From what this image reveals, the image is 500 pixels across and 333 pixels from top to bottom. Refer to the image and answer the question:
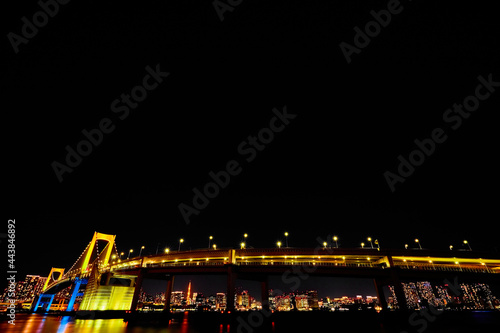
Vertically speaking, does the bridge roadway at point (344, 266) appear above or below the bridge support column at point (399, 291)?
above

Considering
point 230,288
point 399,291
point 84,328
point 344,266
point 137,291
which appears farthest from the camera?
point 137,291

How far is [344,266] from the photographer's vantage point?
37562 mm

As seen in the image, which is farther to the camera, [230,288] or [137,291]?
[137,291]

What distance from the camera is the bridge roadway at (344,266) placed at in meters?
38.4

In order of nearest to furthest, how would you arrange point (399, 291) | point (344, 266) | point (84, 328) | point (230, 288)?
point (84, 328), point (399, 291), point (344, 266), point (230, 288)

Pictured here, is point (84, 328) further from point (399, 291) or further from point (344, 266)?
point (399, 291)

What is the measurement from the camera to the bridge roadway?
126ft

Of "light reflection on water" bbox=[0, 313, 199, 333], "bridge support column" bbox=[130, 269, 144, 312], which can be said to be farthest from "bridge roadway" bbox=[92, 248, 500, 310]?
"light reflection on water" bbox=[0, 313, 199, 333]

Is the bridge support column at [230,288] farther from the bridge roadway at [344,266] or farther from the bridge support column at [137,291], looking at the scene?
the bridge support column at [137,291]

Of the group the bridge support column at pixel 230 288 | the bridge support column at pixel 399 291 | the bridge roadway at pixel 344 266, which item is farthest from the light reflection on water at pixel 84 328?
the bridge support column at pixel 399 291

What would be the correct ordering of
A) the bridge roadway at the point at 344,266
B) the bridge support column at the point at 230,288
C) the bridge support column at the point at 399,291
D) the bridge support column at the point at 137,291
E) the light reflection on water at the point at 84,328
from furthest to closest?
the bridge support column at the point at 137,291 < the bridge roadway at the point at 344,266 < the bridge support column at the point at 230,288 < the bridge support column at the point at 399,291 < the light reflection on water at the point at 84,328

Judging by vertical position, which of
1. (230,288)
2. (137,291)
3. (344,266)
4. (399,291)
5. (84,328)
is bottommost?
(84,328)

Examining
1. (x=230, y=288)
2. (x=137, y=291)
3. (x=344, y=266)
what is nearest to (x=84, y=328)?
(x=137, y=291)

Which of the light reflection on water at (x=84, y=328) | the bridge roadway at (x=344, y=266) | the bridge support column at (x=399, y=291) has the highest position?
the bridge roadway at (x=344, y=266)
